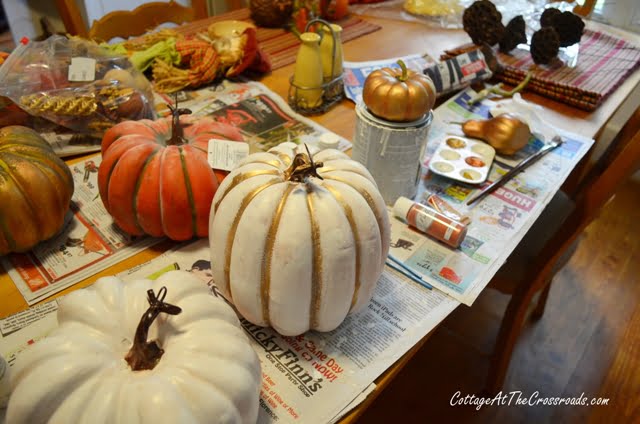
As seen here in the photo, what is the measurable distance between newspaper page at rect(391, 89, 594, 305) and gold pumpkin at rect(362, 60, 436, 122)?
22 cm

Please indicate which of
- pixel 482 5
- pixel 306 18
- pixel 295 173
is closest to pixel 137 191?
pixel 295 173

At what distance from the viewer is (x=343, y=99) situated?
4.36 feet

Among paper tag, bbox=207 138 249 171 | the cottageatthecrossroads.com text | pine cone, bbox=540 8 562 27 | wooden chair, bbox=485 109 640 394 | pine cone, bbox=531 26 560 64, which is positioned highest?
pine cone, bbox=540 8 562 27

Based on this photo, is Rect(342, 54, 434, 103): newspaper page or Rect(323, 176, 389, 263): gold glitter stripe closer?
Rect(323, 176, 389, 263): gold glitter stripe

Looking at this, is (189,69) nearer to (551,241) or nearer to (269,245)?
(269,245)

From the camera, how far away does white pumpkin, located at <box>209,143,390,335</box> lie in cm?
60

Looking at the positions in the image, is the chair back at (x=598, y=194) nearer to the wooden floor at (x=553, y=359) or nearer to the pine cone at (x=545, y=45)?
the pine cone at (x=545, y=45)

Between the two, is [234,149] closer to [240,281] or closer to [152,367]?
[240,281]

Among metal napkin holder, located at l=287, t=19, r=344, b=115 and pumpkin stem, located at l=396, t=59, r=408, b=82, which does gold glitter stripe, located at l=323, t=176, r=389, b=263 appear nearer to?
pumpkin stem, located at l=396, t=59, r=408, b=82

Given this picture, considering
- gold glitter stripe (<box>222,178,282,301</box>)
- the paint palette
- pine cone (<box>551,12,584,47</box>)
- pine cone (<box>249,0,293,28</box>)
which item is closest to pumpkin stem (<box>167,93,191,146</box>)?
gold glitter stripe (<box>222,178,282,301</box>)

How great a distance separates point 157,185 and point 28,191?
0.20m

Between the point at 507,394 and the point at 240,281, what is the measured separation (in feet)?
3.46

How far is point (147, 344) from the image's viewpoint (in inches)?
19.4

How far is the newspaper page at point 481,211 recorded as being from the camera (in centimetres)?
83
